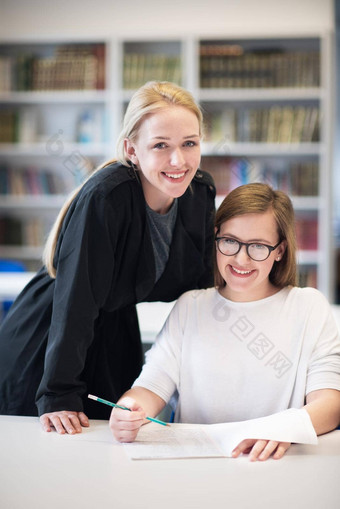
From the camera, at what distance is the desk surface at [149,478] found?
96 centimetres

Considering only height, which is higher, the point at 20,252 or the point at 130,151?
the point at 130,151

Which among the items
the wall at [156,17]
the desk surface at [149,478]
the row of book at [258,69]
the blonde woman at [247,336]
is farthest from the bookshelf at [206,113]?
the desk surface at [149,478]

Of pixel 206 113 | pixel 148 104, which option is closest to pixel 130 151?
pixel 148 104

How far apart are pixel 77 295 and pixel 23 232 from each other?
12.5ft

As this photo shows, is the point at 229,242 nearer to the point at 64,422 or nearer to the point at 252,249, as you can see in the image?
the point at 252,249

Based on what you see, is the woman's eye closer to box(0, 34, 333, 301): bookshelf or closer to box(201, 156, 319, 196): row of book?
box(0, 34, 333, 301): bookshelf

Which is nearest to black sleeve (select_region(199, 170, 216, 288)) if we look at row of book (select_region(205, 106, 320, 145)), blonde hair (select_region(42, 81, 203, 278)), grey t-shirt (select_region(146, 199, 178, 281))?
grey t-shirt (select_region(146, 199, 178, 281))

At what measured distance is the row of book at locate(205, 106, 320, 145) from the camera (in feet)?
15.2

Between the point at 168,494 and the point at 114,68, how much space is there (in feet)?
13.7

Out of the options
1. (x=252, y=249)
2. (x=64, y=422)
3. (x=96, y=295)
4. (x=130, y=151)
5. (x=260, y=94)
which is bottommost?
(x=64, y=422)

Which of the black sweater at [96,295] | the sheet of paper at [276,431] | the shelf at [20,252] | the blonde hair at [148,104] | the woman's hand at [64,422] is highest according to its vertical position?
the blonde hair at [148,104]

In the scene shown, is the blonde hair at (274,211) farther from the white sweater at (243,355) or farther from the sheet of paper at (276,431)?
the sheet of paper at (276,431)

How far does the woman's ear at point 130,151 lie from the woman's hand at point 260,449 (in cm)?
72

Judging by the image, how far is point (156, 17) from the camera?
4.91 metres
